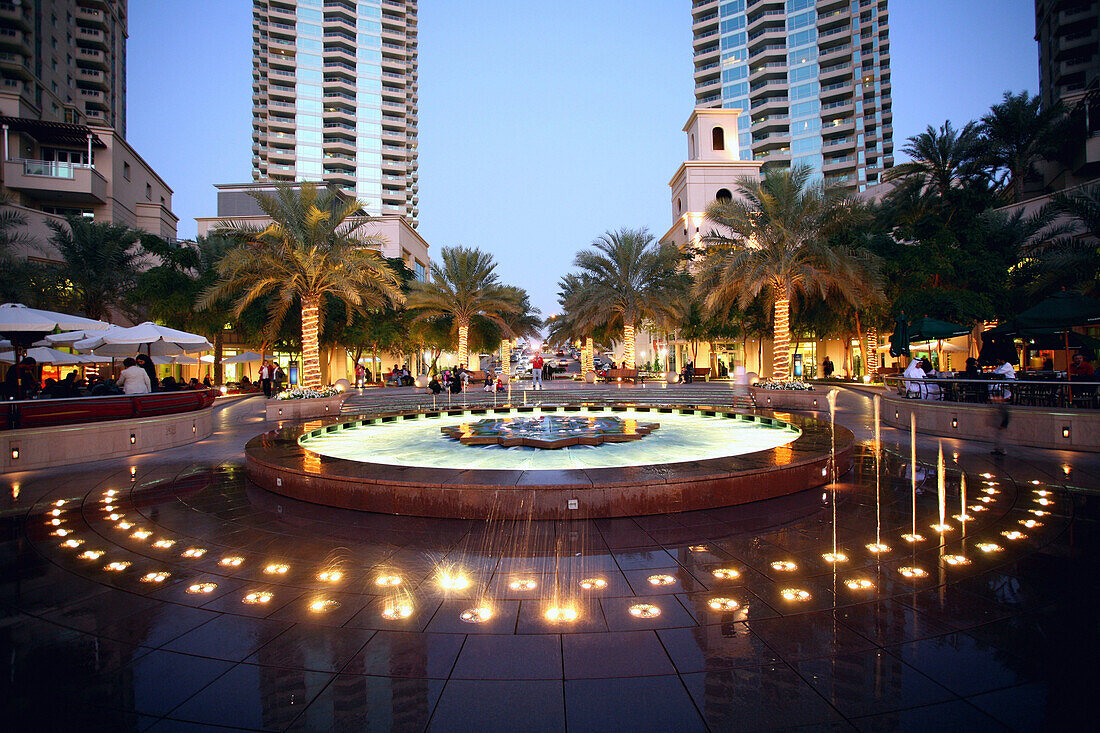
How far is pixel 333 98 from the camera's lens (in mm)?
75625

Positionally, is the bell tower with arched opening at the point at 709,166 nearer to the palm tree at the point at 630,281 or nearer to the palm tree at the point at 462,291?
A: the palm tree at the point at 630,281

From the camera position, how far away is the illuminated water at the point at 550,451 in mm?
8023

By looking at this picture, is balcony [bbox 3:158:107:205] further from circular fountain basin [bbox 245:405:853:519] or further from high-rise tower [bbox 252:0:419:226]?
high-rise tower [bbox 252:0:419:226]

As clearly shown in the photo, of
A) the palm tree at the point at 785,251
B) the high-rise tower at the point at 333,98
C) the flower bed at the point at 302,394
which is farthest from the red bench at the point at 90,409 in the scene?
the high-rise tower at the point at 333,98

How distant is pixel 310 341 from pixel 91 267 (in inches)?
654

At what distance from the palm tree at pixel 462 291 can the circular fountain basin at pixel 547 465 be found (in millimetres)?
17160

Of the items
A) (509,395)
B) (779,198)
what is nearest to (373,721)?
(509,395)

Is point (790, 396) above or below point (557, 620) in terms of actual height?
above

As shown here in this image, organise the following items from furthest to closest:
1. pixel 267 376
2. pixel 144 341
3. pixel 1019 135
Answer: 1. pixel 1019 135
2. pixel 267 376
3. pixel 144 341

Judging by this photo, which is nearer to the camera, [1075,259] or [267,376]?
[1075,259]

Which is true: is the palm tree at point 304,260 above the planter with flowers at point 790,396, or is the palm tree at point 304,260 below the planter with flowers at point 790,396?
above

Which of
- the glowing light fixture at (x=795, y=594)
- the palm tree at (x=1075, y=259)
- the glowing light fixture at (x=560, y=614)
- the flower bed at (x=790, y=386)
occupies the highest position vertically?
the palm tree at (x=1075, y=259)

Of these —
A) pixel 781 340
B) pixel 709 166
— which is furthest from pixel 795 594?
pixel 709 166

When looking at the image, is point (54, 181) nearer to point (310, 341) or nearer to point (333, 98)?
point (310, 341)
